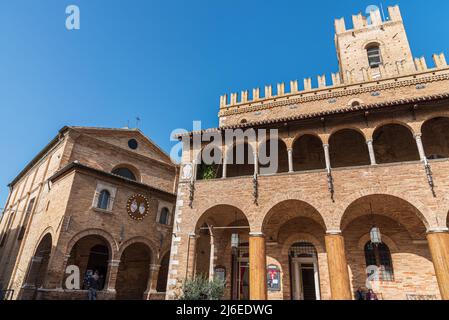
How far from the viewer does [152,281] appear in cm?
1616

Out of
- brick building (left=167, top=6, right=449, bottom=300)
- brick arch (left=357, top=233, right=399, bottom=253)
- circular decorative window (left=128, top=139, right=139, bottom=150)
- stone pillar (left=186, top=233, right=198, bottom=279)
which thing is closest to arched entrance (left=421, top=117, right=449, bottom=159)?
brick building (left=167, top=6, right=449, bottom=300)

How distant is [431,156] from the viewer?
1345 cm

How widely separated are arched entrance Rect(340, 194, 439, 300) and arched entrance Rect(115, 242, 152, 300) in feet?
37.1

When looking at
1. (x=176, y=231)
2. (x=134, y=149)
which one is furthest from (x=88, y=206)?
(x=134, y=149)

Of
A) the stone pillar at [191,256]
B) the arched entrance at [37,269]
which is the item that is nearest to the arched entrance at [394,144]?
the stone pillar at [191,256]

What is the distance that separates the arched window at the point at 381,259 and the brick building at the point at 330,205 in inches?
1.6

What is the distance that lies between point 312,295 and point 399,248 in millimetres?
4339

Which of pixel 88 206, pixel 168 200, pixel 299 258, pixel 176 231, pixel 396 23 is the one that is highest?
pixel 396 23

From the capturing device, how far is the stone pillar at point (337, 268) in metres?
10.0

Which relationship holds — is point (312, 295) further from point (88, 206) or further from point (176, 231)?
point (88, 206)

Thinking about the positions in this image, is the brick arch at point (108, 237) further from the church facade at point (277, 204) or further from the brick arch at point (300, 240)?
the brick arch at point (300, 240)

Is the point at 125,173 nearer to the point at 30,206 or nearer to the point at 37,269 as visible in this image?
the point at 30,206

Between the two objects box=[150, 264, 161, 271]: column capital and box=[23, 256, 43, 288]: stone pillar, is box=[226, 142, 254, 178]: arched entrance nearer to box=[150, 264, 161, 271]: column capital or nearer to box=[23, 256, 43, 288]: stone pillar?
box=[150, 264, 161, 271]: column capital

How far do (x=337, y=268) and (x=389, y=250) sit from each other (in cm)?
357
